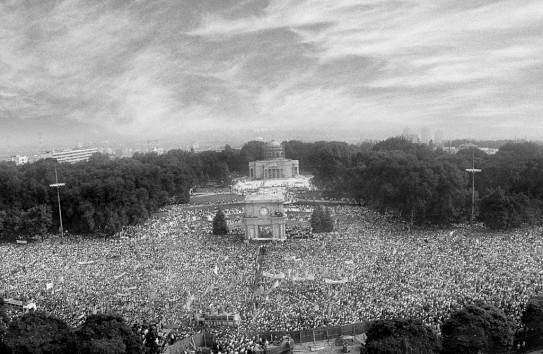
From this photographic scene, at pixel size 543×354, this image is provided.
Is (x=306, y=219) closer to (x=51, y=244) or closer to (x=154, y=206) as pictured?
(x=154, y=206)

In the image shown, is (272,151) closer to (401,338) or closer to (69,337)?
(69,337)

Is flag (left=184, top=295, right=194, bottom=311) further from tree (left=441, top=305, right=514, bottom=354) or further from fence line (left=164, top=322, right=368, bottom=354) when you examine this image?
tree (left=441, top=305, right=514, bottom=354)

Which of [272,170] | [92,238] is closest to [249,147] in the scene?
[272,170]

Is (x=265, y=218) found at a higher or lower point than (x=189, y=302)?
higher

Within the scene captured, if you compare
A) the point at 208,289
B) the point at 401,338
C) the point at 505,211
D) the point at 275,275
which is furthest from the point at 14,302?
the point at 505,211

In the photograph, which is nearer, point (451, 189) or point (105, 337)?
point (105, 337)

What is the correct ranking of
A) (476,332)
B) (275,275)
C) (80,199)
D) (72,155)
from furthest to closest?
(72,155) → (80,199) → (275,275) → (476,332)

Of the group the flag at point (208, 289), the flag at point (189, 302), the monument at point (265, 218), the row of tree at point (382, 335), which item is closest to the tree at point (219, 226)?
the monument at point (265, 218)

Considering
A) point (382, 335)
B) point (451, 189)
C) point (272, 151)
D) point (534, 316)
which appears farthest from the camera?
point (272, 151)
